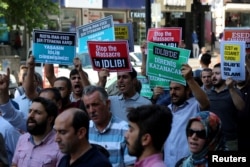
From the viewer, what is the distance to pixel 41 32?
342 inches

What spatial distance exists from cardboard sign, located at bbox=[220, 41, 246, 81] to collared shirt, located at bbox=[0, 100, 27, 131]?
7.80 feet

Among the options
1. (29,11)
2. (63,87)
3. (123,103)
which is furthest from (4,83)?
(29,11)

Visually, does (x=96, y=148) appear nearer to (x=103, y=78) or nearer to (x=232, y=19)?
(x=103, y=78)

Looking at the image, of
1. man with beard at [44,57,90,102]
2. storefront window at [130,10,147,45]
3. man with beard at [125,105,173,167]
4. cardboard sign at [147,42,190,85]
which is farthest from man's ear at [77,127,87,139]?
storefront window at [130,10,147,45]

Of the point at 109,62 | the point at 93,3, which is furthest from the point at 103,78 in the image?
the point at 93,3

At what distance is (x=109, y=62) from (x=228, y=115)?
154cm

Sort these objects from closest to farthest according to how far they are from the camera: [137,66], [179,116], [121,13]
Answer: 1. [179,116]
2. [137,66]
3. [121,13]

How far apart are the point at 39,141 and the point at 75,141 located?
94 cm

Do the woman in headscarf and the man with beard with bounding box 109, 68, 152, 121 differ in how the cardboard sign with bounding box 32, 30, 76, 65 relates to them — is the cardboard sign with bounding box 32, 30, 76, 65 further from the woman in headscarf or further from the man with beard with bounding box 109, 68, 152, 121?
the woman in headscarf

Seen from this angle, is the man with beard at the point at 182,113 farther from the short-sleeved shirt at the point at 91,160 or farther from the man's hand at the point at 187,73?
the short-sleeved shirt at the point at 91,160

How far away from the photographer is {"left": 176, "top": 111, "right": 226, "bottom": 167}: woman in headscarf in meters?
4.82

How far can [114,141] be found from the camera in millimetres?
5914

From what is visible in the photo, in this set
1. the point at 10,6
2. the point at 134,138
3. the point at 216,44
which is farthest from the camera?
the point at 216,44

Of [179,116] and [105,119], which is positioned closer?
[105,119]
